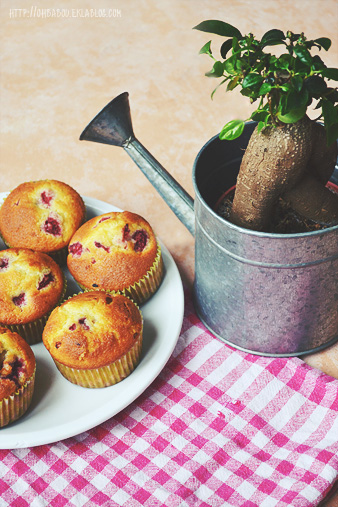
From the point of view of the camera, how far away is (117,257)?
111 centimetres

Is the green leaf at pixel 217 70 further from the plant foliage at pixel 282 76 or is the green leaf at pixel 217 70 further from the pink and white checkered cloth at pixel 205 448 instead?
the pink and white checkered cloth at pixel 205 448

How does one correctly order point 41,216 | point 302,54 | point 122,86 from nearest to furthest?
point 302,54, point 41,216, point 122,86

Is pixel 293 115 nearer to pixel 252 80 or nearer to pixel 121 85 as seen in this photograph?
pixel 252 80

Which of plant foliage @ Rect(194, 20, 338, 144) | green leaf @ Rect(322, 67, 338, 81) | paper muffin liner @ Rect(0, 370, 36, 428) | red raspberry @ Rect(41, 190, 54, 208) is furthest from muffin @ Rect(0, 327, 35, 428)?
green leaf @ Rect(322, 67, 338, 81)

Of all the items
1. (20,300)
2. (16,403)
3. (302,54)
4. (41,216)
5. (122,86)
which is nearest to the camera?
(302,54)

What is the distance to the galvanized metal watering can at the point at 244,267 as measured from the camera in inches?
36.6

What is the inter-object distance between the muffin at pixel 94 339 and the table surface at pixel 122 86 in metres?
0.28

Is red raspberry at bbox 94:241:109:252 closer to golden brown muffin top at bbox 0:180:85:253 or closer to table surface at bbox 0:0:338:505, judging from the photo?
golden brown muffin top at bbox 0:180:85:253

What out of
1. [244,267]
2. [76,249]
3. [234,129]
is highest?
[234,129]

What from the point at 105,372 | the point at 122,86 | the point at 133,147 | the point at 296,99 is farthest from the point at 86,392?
the point at 122,86

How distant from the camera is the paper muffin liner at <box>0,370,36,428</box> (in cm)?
94

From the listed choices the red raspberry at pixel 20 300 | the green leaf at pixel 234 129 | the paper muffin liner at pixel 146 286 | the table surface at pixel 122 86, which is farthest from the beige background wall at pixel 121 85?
the green leaf at pixel 234 129

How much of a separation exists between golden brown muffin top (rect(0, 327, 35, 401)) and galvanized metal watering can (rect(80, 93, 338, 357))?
0.33 meters

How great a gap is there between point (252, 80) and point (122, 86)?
40.7 inches
